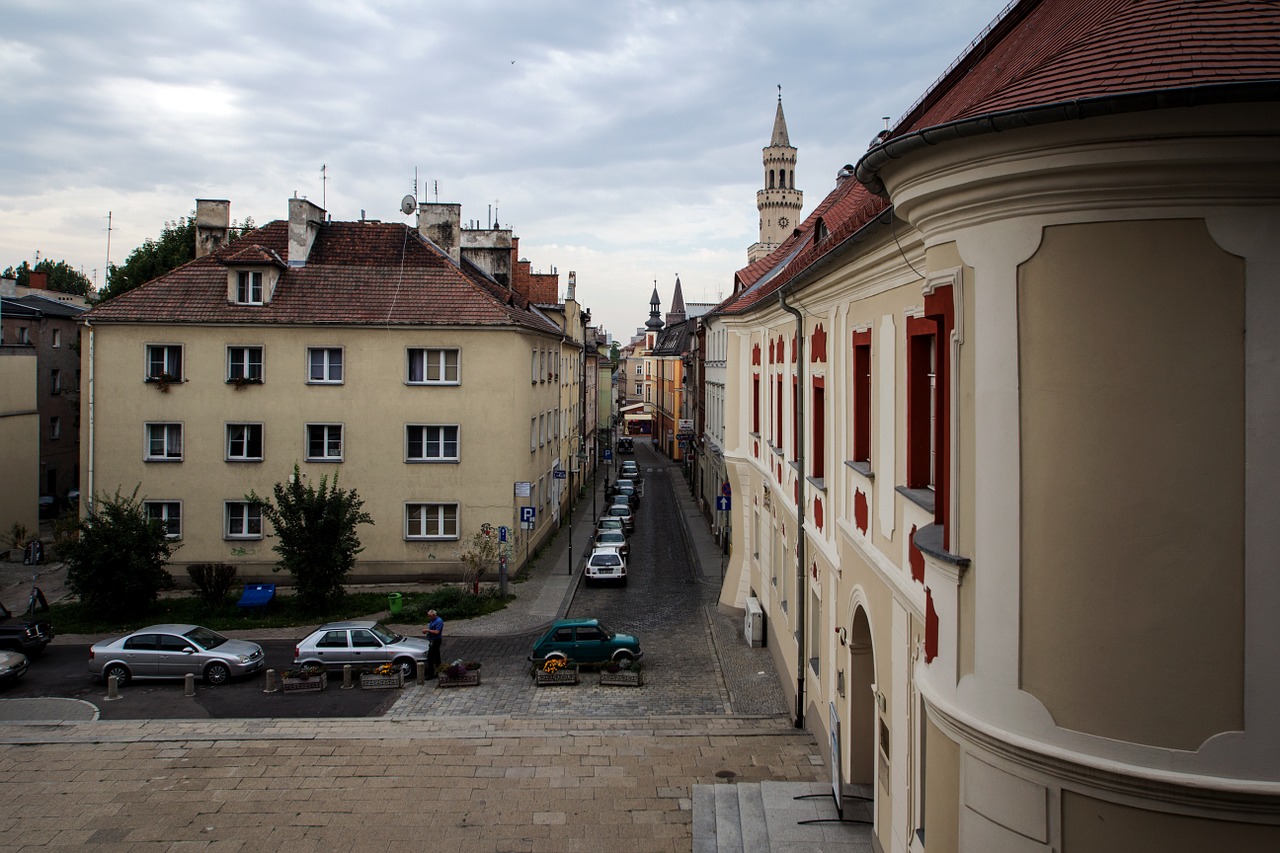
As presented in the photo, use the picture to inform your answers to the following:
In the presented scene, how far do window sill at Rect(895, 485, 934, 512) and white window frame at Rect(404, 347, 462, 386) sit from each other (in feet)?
74.0

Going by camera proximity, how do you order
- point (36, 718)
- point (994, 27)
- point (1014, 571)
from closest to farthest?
1. point (1014, 571)
2. point (994, 27)
3. point (36, 718)

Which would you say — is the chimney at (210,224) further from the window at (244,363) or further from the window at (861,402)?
the window at (861,402)

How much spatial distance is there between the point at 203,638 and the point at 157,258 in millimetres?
30961

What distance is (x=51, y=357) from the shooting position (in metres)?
46.3

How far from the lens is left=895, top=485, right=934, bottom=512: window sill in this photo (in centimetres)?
794

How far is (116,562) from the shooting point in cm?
2447

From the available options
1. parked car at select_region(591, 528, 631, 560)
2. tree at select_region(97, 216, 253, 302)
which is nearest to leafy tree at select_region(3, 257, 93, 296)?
tree at select_region(97, 216, 253, 302)

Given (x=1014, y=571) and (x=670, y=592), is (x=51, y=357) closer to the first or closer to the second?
(x=670, y=592)

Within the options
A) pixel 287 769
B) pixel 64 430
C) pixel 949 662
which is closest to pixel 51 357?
pixel 64 430

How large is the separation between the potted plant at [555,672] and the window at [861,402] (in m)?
9.80

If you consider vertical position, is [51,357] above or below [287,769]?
above

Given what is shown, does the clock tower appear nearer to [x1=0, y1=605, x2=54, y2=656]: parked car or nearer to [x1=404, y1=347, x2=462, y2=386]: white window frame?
[x1=404, y1=347, x2=462, y2=386]: white window frame

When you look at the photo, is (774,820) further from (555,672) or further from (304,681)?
(304,681)

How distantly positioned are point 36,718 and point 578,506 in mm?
32675
